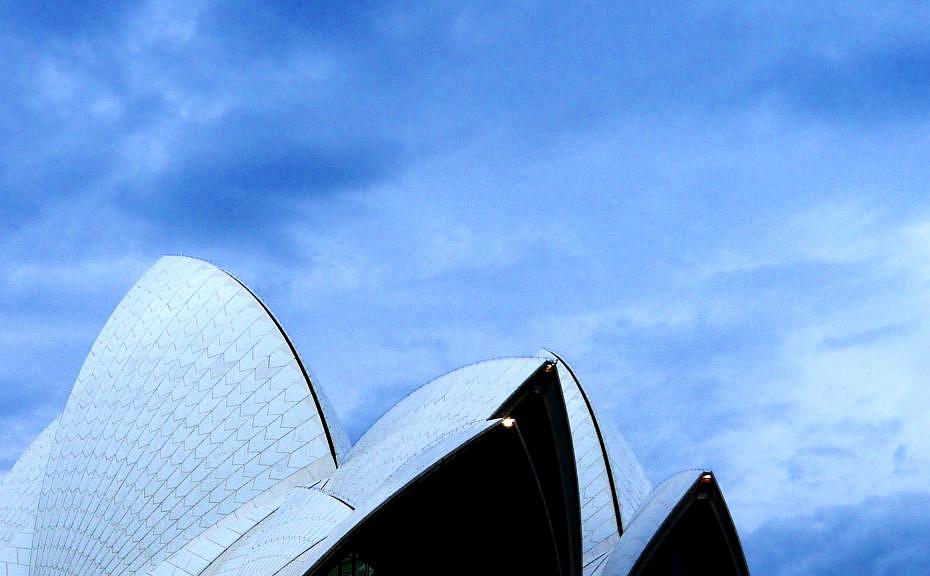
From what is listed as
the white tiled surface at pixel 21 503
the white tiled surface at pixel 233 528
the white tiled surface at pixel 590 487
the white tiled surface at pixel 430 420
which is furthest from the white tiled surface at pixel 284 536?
the white tiled surface at pixel 21 503

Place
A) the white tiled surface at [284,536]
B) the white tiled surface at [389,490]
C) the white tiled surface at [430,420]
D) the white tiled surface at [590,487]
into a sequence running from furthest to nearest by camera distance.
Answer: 1. the white tiled surface at [590,487]
2. the white tiled surface at [430,420]
3. the white tiled surface at [284,536]
4. the white tiled surface at [389,490]

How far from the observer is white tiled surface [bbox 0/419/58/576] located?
23094mm

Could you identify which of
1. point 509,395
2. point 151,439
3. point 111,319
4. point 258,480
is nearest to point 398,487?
point 509,395

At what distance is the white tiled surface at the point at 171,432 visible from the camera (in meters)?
20.8

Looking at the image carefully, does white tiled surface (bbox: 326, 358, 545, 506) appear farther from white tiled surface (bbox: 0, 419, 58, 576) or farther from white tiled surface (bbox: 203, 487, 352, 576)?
white tiled surface (bbox: 0, 419, 58, 576)

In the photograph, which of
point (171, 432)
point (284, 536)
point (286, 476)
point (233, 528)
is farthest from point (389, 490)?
point (171, 432)

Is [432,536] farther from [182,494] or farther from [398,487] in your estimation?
[182,494]

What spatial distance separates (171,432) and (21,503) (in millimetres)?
6010

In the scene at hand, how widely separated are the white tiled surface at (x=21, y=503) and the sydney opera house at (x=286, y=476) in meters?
0.07

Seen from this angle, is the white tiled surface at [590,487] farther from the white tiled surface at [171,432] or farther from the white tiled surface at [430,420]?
the white tiled surface at [171,432]

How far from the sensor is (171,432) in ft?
73.1

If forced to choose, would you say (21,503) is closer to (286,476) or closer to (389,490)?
(286,476)

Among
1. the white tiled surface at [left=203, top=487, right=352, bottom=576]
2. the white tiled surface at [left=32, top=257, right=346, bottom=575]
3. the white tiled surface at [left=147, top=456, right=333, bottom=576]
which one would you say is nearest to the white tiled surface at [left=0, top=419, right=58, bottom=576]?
the white tiled surface at [left=32, top=257, right=346, bottom=575]

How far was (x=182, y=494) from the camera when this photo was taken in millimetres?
21000
